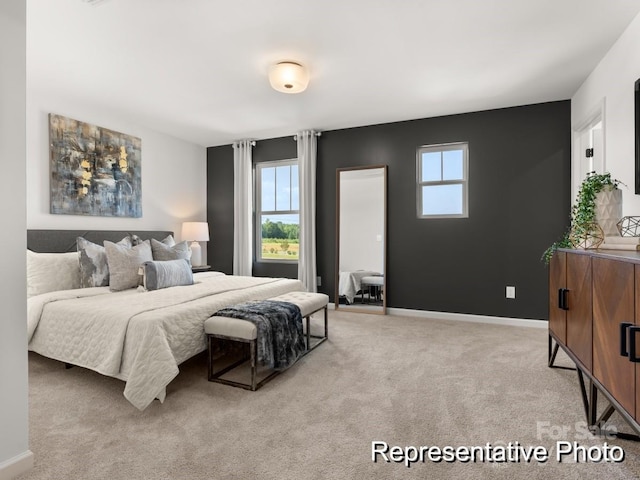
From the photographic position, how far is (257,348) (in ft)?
8.24

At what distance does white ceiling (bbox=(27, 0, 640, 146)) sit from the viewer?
7.65ft

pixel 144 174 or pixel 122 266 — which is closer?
pixel 122 266

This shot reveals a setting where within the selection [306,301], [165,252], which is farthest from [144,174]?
[306,301]

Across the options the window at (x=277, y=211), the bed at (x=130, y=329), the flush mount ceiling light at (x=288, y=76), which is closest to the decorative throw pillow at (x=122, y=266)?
the bed at (x=130, y=329)

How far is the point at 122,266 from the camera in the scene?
11.0ft

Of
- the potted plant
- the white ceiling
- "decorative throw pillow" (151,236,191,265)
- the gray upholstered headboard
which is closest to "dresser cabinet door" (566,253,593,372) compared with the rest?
the potted plant

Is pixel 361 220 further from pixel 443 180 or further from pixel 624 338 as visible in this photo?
pixel 624 338

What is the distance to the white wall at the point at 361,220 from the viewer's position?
4855 millimetres

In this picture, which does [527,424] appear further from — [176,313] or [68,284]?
[68,284]

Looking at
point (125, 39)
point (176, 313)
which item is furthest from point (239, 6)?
point (176, 313)

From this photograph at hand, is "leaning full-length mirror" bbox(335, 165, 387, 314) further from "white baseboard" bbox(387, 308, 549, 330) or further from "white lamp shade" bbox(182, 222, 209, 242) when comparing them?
"white lamp shade" bbox(182, 222, 209, 242)

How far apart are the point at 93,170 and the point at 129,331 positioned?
2.68 metres

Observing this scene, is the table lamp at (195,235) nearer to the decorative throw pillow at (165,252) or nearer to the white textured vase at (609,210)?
the decorative throw pillow at (165,252)

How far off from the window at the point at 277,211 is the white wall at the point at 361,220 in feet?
2.51
